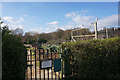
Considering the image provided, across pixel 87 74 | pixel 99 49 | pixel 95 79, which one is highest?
pixel 99 49

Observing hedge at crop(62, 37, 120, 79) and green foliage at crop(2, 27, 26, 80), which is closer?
green foliage at crop(2, 27, 26, 80)

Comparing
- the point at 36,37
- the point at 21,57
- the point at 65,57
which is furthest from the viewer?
the point at 36,37

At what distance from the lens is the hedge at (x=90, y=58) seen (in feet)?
10.2

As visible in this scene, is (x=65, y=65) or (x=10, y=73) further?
(x=65, y=65)

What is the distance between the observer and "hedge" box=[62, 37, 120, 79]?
311 cm

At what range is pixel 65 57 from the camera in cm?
313

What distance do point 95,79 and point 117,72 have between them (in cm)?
110

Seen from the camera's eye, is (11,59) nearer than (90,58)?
Yes

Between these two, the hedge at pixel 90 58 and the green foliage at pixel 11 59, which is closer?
the green foliage at pixel 11 59

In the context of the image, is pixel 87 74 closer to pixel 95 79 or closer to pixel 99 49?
pixel 95 79

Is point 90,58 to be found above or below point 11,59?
below

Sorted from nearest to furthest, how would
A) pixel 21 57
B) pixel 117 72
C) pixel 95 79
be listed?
1. pixel 21 57
2. pixel 95 79
3. pixel 117 72

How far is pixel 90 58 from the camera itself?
125 inches

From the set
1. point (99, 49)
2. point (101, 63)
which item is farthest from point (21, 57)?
point (101, 63)
